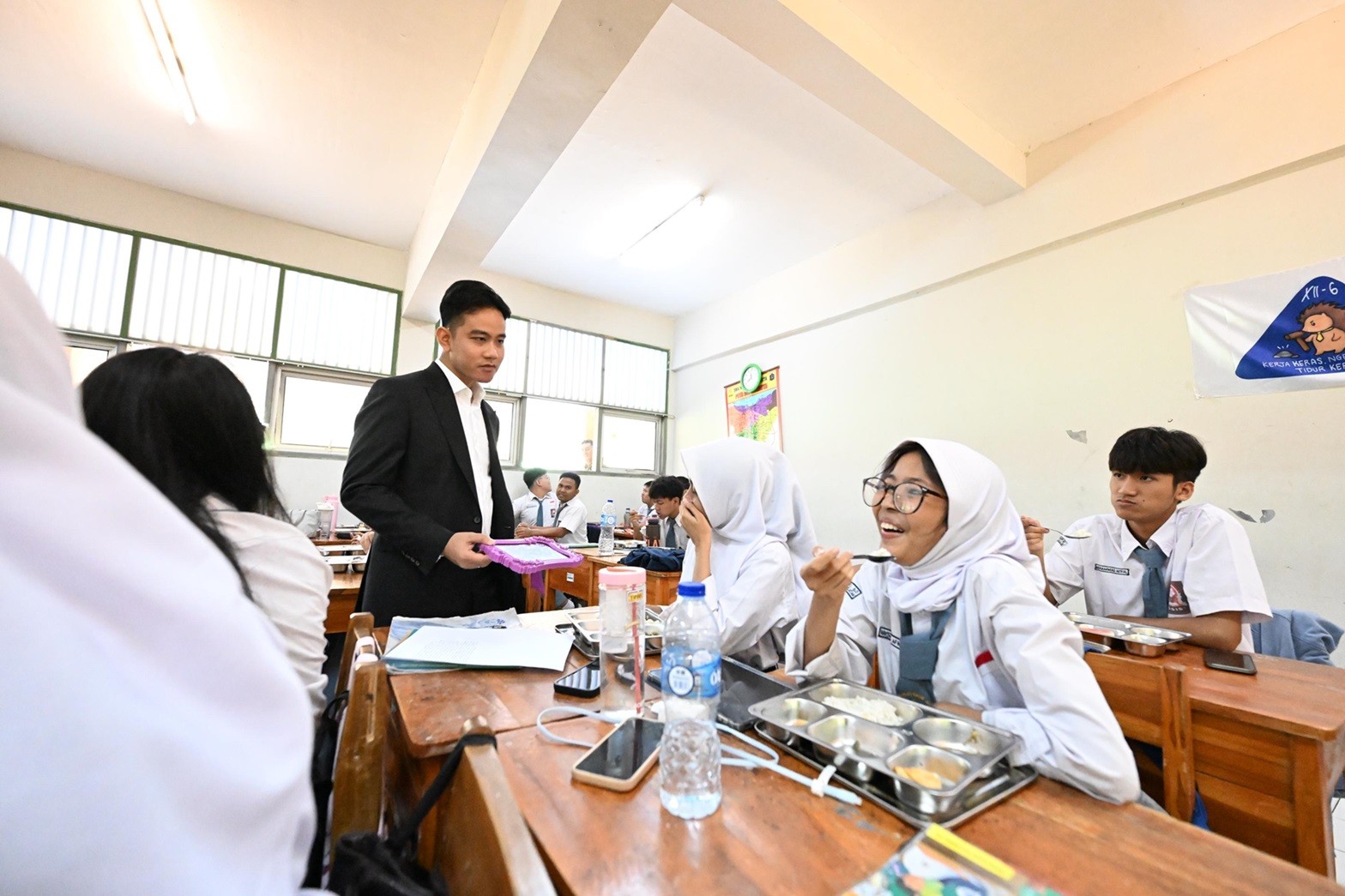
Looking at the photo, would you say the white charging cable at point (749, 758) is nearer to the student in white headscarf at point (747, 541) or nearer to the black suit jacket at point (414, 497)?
the student in white headscarf at point (747, 541)

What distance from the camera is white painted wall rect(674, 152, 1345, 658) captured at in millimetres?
2326

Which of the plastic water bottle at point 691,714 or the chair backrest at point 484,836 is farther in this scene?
the plastic water bottle at point 691,714

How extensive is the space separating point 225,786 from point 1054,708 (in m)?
1.07

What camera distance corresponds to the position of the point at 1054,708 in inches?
34.1

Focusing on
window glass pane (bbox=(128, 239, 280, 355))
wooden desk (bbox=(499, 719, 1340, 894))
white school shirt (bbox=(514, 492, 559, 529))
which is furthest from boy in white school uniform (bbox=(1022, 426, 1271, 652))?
window glass pane (bbox=(128, 239, 280, 355))

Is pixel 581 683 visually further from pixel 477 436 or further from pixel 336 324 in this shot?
pixel 336 324

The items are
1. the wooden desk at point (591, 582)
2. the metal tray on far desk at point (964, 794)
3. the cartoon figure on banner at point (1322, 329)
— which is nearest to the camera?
Answer: the metal tray on far desk at point (964, 794)

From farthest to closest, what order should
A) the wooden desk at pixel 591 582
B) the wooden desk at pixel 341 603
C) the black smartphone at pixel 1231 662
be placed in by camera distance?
the wooden desk at pixel 591 582
the wooden desk at pixel 341 603
the black smartphone at pixel 1231 662

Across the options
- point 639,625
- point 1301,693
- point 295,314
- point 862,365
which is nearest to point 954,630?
point 639,625

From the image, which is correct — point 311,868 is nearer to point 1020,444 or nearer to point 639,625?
point 639,625

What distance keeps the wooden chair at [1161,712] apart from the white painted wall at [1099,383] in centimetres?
210

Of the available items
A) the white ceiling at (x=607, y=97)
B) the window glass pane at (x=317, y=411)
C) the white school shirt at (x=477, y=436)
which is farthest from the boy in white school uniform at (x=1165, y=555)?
the window glass pane at (x=317, y=411)

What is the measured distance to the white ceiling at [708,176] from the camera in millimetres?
2762

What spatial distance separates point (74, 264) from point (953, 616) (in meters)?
5.71
